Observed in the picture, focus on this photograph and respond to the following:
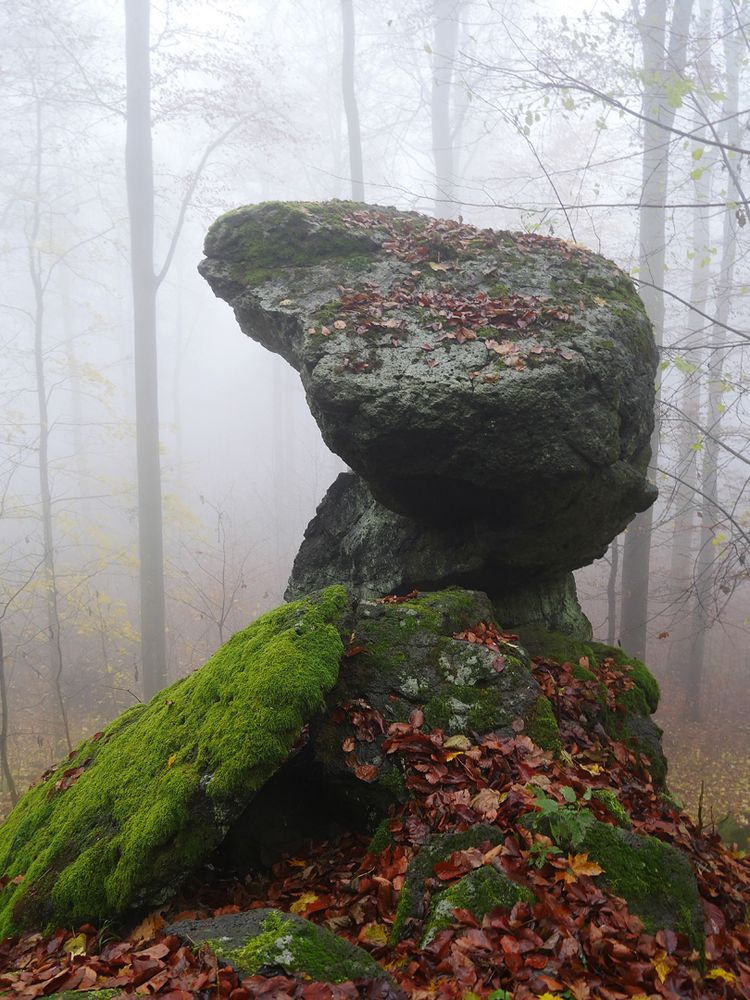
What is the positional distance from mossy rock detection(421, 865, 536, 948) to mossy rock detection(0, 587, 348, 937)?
42.7 inches

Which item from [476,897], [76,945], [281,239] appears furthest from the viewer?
[281,239]

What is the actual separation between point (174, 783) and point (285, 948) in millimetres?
1248

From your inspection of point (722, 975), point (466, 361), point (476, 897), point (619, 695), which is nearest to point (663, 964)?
point (722, 975)

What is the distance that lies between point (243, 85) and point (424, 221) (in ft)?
33.6

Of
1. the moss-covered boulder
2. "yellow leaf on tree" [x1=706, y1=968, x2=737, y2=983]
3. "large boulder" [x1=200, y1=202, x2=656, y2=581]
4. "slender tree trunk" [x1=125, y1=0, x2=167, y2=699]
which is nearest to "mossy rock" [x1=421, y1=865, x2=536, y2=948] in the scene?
"yellow leaf on tree" [x1=706, y1=968, x2=737, y2=983]

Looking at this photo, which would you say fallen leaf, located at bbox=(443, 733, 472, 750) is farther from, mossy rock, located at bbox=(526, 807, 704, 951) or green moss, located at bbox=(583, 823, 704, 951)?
green moss, located at bbox=(583, 823, 704, 951)

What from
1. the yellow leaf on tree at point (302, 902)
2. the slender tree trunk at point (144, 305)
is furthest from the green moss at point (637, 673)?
the slender tree trunk at point (144, 305)

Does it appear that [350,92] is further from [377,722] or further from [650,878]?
[650,878]

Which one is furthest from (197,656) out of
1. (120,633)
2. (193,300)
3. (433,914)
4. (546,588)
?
(193,300)

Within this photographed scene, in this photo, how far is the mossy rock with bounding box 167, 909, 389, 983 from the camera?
2.38 m

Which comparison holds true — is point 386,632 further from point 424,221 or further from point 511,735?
point 424,221

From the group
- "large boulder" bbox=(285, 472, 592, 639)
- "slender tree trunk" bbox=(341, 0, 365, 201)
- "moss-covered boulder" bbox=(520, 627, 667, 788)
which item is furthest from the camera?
"slender tree trunk" bbox=(341, 0, 365, 201)

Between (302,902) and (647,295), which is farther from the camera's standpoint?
(647,295)

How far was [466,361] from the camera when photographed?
486cm
